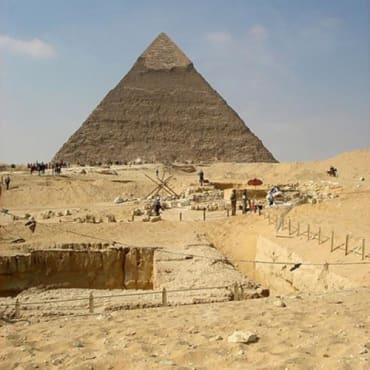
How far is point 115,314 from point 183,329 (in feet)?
4.50

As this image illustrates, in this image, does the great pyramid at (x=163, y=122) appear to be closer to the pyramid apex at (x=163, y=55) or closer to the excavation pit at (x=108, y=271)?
the pyramid apex at (x=163, y=55)

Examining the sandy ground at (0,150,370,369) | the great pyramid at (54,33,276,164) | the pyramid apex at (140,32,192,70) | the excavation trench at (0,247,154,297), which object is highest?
the pyramid apex at (140,32,192,70)

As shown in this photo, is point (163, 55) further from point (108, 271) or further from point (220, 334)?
point (220, 334)

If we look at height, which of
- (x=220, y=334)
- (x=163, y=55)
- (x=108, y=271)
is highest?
(x=163, y=55)

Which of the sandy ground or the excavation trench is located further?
the excavation trench

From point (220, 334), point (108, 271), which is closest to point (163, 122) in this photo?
point (108, 271)

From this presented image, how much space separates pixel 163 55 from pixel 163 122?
24.0 metres

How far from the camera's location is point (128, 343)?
495cm

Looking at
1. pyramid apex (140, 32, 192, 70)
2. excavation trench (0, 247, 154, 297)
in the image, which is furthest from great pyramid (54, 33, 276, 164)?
excavation trench (0, 247, 154, 297)

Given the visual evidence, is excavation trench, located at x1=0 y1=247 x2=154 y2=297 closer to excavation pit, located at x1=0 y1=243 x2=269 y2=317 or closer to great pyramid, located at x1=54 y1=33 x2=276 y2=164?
excavation pit, located at x1=0 y1=243 x2=269 y2=317

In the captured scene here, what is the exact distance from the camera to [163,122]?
142 m

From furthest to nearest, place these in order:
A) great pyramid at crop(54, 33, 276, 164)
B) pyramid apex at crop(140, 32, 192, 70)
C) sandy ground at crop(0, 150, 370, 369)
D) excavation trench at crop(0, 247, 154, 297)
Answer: pyramid apex at crop(140, 32, 192, 70) < great pyramid at crop(54, 33, 276, 164) < excavation trench at crop(0, 247, 154, 297) < sandy ground at crop(0, 150, 370, 369)

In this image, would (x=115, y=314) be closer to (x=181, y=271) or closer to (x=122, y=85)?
(x=181, y=271)

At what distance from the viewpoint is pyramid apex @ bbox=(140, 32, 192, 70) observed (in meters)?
153
